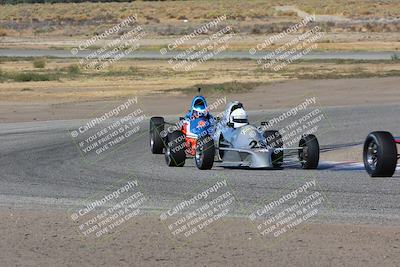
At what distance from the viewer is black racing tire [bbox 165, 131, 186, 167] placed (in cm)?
1934

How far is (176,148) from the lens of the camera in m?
19.3

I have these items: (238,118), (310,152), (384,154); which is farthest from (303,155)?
(384,154)

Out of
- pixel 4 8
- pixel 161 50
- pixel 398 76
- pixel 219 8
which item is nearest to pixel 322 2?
pixel 219 8

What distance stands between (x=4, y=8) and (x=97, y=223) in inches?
5168

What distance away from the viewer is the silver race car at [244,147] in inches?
722

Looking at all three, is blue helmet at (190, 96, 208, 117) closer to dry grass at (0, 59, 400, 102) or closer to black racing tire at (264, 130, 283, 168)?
black racing tire at (264, 130, 283, 168)

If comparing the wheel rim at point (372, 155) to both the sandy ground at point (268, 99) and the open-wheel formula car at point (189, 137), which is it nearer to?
the open-wheel formula car at point (189, 137)

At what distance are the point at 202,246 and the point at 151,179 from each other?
5.94 meters

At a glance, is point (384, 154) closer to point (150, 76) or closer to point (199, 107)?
point (199, 107)

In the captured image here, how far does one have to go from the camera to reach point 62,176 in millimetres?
18156

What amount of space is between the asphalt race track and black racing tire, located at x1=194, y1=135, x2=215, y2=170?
6.1 inches

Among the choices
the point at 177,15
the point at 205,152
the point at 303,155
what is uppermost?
the point at 177,15

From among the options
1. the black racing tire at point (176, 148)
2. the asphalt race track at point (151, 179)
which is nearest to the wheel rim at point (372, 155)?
the asphalt race track at point (151, 179)

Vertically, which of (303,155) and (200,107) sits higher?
(200,107)
